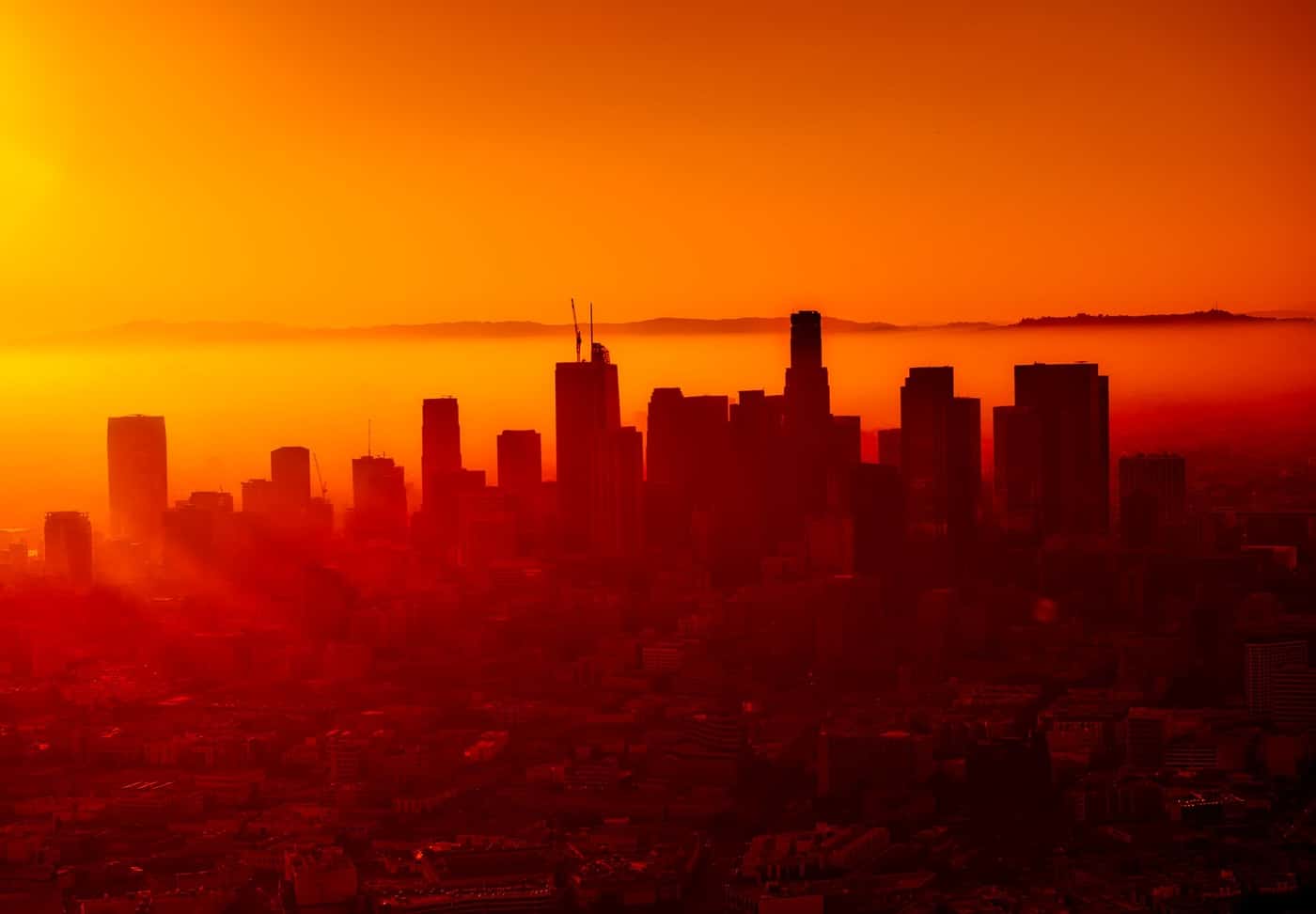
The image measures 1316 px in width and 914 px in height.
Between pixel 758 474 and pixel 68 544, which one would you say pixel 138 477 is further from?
pixel 758 474

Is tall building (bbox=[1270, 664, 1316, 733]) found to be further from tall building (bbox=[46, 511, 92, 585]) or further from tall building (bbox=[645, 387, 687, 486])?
tall building (bbox=[46, 511, 92, 585])

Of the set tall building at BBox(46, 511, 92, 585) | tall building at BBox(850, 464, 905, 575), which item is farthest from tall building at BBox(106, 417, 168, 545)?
tall building at BBox(850, 464, 905, 575)

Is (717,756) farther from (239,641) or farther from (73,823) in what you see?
(239,641)

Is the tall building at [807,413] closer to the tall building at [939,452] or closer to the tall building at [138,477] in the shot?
the tall building at [939,452]

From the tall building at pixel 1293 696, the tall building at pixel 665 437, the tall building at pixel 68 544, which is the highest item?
the tall building at pixel 665 437

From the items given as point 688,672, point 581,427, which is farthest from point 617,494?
point 688,672

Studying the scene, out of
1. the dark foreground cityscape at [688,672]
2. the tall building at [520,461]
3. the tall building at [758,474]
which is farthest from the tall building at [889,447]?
the tall building at [520,461]
